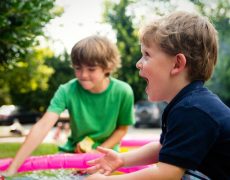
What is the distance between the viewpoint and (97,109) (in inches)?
111

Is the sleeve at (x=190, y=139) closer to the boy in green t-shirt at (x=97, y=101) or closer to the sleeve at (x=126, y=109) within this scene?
the boy in green t-shirt at (x=97, y=101)

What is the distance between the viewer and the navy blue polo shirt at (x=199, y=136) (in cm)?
122

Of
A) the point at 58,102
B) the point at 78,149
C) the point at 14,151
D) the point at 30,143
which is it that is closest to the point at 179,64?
the point at 30,143

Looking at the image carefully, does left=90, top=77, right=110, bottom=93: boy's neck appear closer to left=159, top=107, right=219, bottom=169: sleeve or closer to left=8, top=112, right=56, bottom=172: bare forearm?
left=8, top=112, right=56, bottom=172: bare forearm

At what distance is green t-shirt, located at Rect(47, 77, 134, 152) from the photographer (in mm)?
2762

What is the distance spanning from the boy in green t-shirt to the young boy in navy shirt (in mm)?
1172

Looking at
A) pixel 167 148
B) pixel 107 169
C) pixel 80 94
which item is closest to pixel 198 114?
pixel 167 148

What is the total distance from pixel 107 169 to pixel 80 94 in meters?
1.29

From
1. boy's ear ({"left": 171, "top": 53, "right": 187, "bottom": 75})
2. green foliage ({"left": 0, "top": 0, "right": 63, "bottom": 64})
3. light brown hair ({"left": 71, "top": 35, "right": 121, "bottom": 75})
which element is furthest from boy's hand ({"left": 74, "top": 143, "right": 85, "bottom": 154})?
boy's ear ({"left": 171, "top": 53, "right": 187, "bottom": 75})

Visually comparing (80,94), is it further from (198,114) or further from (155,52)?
(198,114)

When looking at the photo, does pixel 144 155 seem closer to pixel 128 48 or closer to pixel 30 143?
pixel 30 143

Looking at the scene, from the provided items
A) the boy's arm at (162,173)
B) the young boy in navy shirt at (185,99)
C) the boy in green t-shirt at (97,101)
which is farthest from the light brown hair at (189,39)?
the boy in green t-shirt at (97,101)

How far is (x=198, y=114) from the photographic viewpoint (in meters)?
1.23

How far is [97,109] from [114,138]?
225 mm
